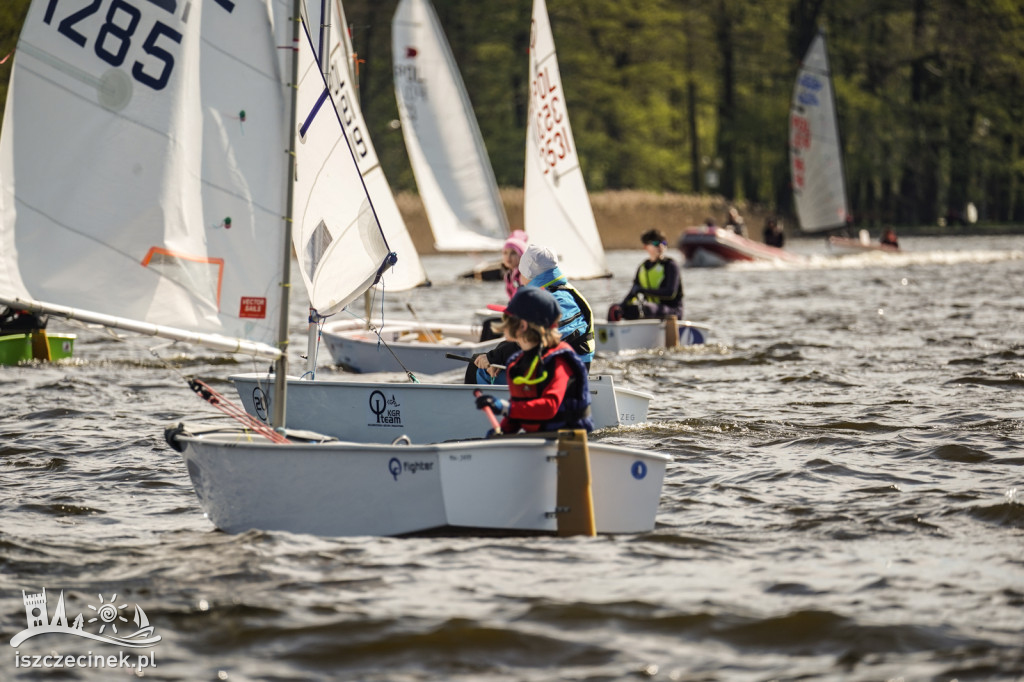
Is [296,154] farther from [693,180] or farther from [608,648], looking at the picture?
[693,180]

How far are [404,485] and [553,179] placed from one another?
12073 mm

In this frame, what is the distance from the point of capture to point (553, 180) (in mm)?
17875

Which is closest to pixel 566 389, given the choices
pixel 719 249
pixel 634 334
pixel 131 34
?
pixel 131 34

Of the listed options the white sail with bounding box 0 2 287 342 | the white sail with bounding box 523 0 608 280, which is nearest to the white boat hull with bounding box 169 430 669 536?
the white sail with bounding box 0 2 287 342

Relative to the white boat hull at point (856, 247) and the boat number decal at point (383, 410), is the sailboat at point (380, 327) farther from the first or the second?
the white boat hull at point (856, 247)

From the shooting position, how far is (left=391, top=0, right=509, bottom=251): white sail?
789 inches

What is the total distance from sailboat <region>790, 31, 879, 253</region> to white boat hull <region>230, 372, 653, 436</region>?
3061 cm

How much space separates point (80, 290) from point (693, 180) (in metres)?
54.1

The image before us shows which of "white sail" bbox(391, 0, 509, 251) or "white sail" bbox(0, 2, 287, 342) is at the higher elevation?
"white sail" bbox(391, 0, 509, 251)

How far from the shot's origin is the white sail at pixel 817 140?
38.5 metres

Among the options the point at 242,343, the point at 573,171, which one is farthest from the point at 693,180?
the point at 242,343

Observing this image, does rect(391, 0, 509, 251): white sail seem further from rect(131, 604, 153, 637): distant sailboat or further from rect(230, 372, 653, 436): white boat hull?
rect(131, 604, 153, 637): distant sailboat

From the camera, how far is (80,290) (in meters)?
6.86

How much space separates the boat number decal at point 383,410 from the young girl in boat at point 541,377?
2.82 m
